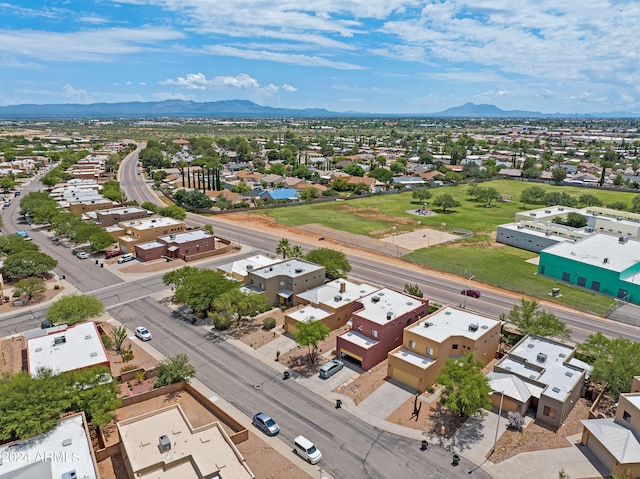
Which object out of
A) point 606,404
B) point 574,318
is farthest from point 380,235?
point 606,404

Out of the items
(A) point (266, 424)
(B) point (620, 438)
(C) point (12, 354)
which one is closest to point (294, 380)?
(A) point (266, 424)

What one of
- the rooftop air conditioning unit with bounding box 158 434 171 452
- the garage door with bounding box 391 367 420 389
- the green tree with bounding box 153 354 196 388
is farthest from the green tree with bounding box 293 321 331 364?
the rooftop air conditioning unit with bounding box 158 434 171 452

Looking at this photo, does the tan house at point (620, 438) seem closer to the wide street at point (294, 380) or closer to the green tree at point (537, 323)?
the wide street at point (294, 380)

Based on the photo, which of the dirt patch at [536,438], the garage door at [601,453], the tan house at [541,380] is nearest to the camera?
the garage door at [601,453]

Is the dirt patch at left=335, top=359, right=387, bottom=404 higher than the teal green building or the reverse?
the reverse

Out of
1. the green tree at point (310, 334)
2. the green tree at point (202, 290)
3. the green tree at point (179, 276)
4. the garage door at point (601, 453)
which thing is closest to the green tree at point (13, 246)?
the green tree at point (179, 276)

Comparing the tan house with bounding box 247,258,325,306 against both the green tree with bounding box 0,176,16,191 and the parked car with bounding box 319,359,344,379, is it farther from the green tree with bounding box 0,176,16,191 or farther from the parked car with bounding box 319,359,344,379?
the green tree with bounding box 0,176,16,191

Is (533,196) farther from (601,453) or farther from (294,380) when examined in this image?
(294,380)
